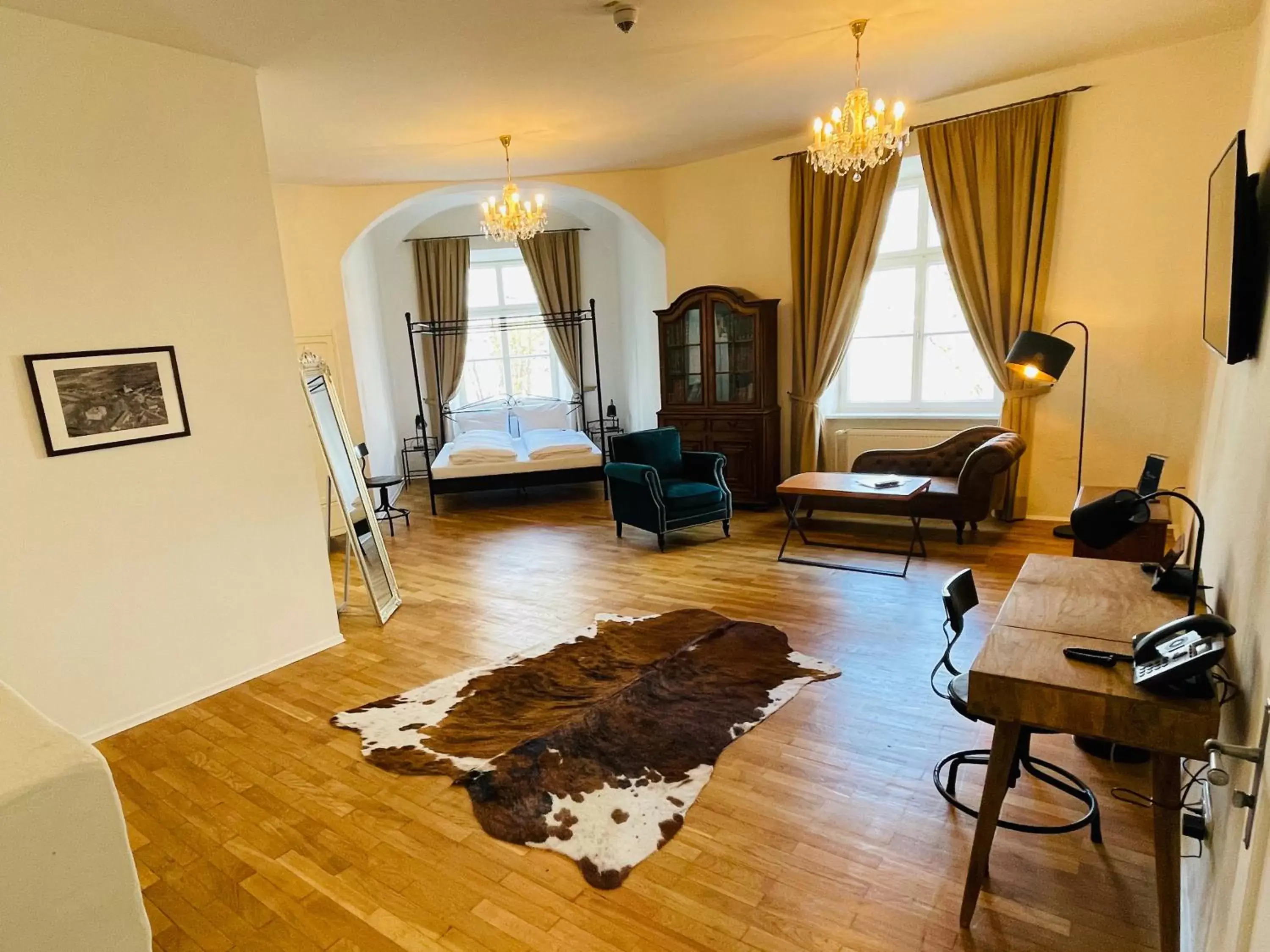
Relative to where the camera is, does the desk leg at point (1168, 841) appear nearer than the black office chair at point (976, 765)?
Yes

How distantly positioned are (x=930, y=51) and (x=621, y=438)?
3.30 metres

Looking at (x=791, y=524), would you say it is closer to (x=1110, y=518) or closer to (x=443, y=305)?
(x=1110, y=518)

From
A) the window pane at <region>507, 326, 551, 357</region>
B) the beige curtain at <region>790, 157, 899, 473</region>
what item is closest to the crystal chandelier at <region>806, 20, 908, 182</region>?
the beige curtain at <region>790, 157, 899, 473</region>

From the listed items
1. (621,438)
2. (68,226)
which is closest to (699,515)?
(621,438)

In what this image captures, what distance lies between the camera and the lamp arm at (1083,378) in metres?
4.76

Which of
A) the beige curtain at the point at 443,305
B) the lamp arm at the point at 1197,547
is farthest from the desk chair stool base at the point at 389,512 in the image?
the lamp arm at the point at 1197,547

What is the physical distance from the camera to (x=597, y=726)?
287 centimetres

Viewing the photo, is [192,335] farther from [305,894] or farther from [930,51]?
[930,51]

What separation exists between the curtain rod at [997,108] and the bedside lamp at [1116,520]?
403 centimetres

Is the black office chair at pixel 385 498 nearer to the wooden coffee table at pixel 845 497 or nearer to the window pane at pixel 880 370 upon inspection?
the wooden coffee table at pixel 845 497

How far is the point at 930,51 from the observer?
404 cm

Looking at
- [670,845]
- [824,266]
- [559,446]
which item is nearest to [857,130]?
[824,266]

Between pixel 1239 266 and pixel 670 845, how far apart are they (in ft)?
7.53

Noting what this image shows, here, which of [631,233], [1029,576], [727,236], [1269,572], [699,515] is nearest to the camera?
[1269,572]
